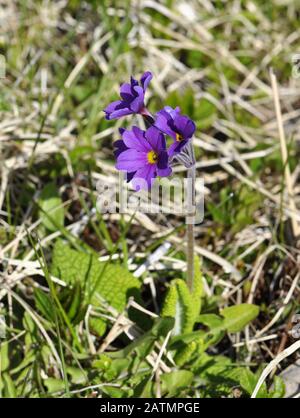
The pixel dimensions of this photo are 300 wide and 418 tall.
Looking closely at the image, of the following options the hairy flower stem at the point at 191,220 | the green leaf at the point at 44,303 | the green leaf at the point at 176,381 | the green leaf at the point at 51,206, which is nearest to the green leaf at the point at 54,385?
the green leaf at the point at 44,303

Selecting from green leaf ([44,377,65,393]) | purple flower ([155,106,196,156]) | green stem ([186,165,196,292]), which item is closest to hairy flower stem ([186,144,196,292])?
green stem ([186,165,196,292])

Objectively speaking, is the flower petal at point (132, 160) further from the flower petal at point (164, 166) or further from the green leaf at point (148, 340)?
the green leaf at point (148, 340)

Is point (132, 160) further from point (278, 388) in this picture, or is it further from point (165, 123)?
point (278, 388)

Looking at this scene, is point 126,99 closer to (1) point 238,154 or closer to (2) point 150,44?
(1) point 238,154

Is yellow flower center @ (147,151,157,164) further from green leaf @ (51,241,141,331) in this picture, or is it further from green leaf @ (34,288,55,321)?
green leaf @ (34,288,55,321)

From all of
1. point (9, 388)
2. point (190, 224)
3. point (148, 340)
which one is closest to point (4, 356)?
point (9, 388)

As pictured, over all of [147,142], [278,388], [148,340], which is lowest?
[278,388]
